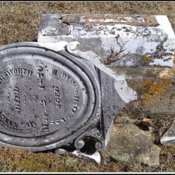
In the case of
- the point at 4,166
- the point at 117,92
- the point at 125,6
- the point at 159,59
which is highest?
the point at 125,6

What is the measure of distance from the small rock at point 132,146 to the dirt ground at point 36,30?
8cm

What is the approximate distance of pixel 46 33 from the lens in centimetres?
533

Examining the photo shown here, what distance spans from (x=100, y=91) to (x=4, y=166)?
124 centimetres

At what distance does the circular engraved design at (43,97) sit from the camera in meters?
4.60

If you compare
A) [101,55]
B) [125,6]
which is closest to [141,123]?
[101,55]

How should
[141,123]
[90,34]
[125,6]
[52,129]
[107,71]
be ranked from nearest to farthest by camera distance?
[107,71] < [52,129] < [90,34] < [141,123] < [125,6]

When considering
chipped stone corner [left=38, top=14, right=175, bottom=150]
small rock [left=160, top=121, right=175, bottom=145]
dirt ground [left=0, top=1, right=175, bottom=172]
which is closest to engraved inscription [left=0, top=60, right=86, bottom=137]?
dirt ground [left=0, top=1, right=175, bottom=172]

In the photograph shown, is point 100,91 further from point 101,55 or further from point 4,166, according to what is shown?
point 4,166

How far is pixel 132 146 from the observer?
17.2ft

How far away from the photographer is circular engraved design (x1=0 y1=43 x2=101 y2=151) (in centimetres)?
460

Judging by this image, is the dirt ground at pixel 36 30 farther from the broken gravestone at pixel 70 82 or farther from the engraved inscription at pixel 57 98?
the engraved inscription at pixel 57 98

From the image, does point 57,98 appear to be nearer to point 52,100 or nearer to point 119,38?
point 52,100

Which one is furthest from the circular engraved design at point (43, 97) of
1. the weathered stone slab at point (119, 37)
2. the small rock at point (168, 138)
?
the small rock at point (168, 138)

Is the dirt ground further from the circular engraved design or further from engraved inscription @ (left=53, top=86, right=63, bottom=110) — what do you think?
engraved inscription @ (left=53, top=86, right=63, bottom=110)
